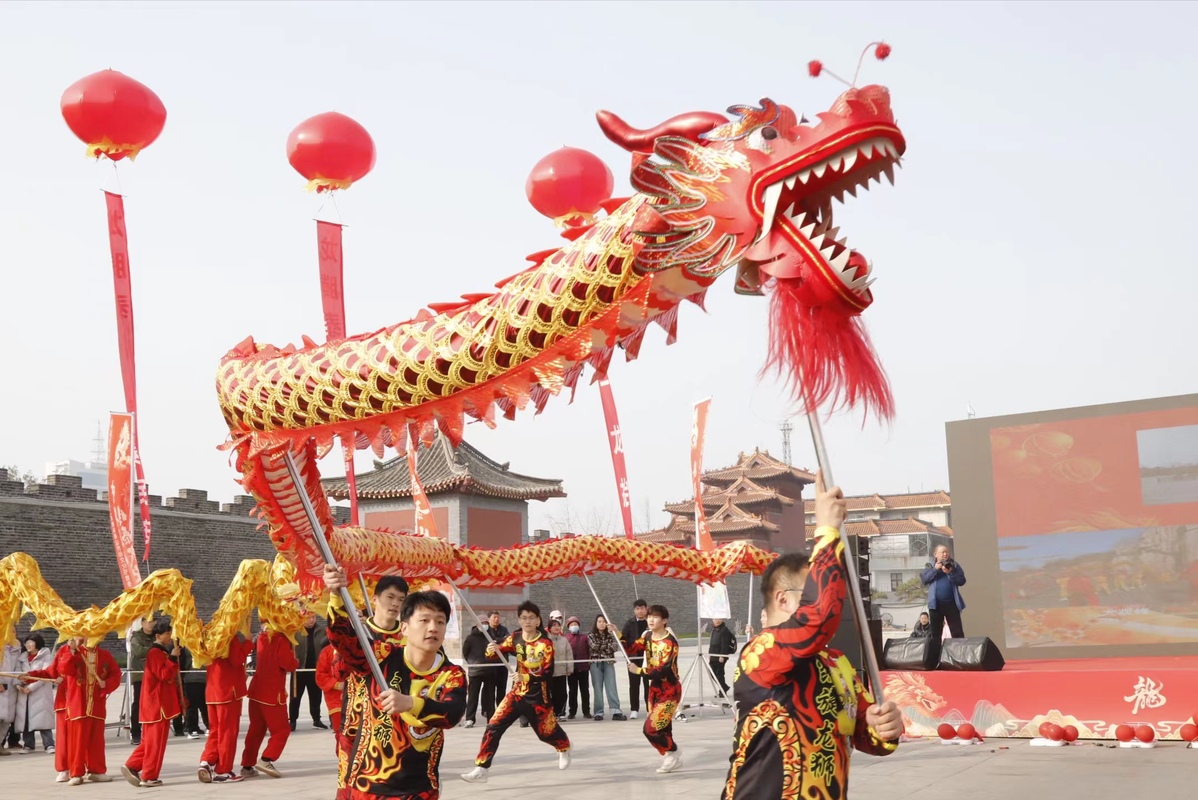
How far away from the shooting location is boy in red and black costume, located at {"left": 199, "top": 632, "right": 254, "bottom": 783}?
8.35 metres

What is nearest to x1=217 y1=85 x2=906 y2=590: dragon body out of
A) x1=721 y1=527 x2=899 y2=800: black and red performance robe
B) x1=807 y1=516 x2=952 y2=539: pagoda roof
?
x1=721 y1=527 x2=899 y2=800: black and red performance robe

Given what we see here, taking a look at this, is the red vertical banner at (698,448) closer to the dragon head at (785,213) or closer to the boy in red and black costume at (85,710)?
the boy in red and black costume at (85,710)

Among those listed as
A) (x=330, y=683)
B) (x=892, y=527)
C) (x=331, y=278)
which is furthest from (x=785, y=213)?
(x=892, y=527)

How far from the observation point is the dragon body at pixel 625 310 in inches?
118

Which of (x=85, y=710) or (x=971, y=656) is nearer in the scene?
(x=85, y=710)

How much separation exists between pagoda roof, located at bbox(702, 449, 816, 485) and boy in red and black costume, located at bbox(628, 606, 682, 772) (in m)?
33.6

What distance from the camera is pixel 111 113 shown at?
324 inches

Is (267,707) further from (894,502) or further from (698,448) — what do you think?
(894,502)

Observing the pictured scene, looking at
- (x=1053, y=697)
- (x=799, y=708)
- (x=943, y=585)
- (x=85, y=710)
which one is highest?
(x=799, y=708)

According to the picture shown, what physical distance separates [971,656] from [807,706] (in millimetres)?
7715

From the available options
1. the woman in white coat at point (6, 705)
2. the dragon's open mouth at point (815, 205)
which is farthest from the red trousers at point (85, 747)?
the dragon's open mouth at point (815, 205)

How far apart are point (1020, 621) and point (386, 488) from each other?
17.0 metres

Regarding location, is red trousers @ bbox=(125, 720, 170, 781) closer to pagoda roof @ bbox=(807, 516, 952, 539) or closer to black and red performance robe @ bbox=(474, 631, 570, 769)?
black and red performance robe @ bbox=(474, 631, 570, 769)

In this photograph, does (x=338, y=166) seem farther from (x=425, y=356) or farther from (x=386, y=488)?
(x=386, y=488)
